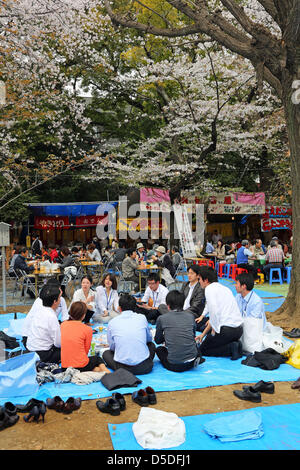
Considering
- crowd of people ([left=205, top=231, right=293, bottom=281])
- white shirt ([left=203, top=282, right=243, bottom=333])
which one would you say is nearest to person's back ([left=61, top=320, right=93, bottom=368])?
white shirt ([left=203, top=282, right=243, bottom=333])

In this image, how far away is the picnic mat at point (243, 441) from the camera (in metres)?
3.52

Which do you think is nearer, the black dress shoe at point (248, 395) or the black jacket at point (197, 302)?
the black dress shoe at point (248, 395)

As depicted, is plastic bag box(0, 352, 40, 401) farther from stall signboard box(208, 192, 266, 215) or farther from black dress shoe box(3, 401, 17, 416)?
stall signboard box(208, 192, 266, 215)

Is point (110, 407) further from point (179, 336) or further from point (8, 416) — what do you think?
point (179, 336)

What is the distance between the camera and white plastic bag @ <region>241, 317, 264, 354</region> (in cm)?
598

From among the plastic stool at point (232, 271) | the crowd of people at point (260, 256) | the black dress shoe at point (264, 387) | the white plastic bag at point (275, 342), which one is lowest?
the black dress shoe at point (264, 387)

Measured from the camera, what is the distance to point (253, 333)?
601 centimetres

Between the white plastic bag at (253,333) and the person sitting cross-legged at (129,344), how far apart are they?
1.63 metres

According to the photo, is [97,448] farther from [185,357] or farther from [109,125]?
[109,125]

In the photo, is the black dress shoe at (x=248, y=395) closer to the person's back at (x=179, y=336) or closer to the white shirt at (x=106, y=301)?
the person's back at (x=179, y=336)

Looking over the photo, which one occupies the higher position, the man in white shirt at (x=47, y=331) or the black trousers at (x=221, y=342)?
the man in white shirt at (x=47, y=331)

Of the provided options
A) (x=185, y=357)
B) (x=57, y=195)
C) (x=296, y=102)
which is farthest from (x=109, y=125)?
(x=185, y=357)

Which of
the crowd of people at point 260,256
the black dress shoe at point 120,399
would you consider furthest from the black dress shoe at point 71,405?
the crowd of people at point 260,256
